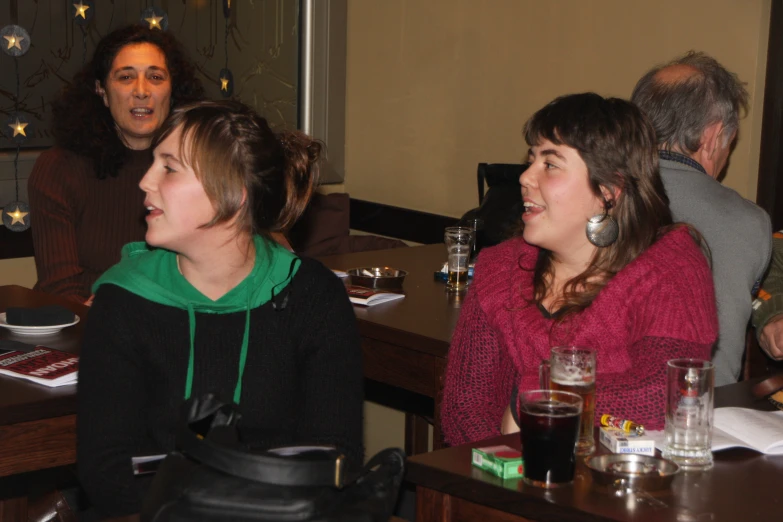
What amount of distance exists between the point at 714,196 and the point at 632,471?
1.25m

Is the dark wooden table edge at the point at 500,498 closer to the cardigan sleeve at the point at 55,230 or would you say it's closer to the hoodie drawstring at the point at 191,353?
the hoodie drawstring at the point at 191,353

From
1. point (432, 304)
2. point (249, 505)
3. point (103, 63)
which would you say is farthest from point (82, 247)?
point (249, 505)

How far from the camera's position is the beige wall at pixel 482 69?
3.50 m

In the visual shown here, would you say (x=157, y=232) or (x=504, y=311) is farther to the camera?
(x=504, y=311)

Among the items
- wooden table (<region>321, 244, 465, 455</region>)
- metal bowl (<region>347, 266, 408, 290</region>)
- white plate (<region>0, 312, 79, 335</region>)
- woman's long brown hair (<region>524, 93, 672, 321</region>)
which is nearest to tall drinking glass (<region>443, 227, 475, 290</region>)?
wooden table (<region>321, 244, 465, 455</region>)

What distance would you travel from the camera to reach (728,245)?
2.62 meters

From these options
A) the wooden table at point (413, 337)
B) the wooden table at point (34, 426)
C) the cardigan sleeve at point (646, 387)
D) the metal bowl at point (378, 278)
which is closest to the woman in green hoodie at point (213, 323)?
the wooden table at point (34, 426)

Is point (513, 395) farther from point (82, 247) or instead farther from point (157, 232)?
point (82, 247)

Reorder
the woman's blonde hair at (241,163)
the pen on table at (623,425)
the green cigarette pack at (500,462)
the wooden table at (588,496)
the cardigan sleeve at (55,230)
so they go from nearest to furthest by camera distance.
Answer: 1. the wooden table at (588,496)
2. the green cigarette pack at (500,462)
3. the pen on table at (623,425)
4. the woman's blonde hair at (241,163)
5. the cardigan sleeve at (55,230)

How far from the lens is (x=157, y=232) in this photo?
→ 1.96 meters

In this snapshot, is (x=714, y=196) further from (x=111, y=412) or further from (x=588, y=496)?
(x=111, y=412)

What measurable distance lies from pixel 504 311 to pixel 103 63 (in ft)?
6.43

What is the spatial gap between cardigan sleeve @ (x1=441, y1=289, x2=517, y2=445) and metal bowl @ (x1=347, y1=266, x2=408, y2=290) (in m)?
0.86

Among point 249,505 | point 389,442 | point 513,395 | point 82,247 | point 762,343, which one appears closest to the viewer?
point 249,505
